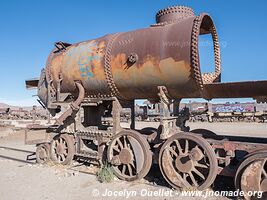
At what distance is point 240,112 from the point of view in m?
29.2

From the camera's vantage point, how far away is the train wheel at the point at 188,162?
5.45m

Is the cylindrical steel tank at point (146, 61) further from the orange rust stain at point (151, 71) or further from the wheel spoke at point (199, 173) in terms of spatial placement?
the wheel spoke at point (199, 173)

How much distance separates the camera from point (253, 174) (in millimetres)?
4852

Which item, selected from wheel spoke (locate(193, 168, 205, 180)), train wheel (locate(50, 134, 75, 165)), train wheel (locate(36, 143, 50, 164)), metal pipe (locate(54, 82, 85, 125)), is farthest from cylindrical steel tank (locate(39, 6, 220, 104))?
train wheel (locate(36, 143, 50, 164))

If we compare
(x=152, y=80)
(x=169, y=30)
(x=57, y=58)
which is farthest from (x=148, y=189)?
A: (x=57, y=58)

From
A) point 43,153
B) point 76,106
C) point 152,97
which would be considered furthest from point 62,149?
point 152,97

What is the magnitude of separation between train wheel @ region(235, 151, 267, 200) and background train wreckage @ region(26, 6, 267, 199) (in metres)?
0.02

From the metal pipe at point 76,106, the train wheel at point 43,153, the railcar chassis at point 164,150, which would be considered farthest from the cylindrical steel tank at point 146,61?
the train wheel at point 43,153

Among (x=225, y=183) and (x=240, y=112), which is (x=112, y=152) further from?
(x=240, y=112)

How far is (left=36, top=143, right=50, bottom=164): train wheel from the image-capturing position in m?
8.89

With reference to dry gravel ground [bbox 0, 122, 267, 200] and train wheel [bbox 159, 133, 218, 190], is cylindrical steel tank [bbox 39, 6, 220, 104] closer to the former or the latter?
train wheel [bbox 159, 133, 218, 190]

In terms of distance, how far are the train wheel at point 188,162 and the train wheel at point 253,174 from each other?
542 millimetres

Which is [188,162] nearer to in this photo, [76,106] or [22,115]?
[76,106]

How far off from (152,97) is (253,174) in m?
3.09
